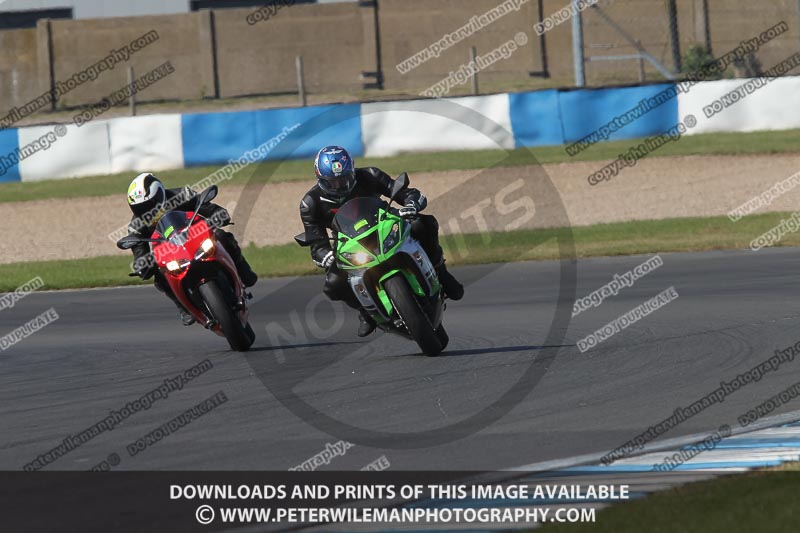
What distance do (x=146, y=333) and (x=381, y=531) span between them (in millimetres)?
8622

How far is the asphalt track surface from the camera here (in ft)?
24.7

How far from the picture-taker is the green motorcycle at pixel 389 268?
33.0 ft

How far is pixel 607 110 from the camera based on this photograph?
93.5 ft

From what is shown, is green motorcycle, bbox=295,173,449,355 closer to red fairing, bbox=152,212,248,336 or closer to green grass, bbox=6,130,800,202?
red fairing, bbox=152,212,248,336

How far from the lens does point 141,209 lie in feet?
38.8

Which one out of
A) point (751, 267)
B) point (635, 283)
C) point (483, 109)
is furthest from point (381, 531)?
point (483, 109)

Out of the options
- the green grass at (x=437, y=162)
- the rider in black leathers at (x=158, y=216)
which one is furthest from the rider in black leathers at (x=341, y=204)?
the green grass at (x=437, y=162)

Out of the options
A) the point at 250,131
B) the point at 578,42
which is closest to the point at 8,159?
the point at 250,131

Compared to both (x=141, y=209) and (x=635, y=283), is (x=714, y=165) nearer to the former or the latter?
(x=635, y=283)

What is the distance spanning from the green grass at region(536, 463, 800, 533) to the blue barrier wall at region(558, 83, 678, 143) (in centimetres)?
2267

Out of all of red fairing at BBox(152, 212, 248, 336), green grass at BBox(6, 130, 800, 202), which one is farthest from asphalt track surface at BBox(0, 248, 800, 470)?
green grass at BBox(6, 130, 800, 202)

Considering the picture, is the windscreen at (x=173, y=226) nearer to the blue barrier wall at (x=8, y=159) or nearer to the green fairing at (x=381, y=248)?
the green fairing at (x=381, y=248)

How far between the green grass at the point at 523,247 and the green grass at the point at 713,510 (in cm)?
1261

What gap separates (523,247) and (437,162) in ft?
26.7
